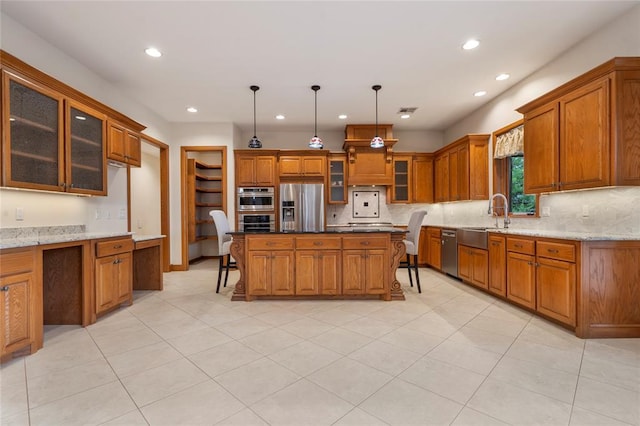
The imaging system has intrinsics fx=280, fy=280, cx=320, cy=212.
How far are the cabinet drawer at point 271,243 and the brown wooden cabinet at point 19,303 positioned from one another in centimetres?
187

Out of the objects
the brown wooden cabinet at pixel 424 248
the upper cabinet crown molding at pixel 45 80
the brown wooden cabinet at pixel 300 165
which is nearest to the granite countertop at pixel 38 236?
the upper cabinet crown molding at pixel 45 80

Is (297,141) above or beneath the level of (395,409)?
above

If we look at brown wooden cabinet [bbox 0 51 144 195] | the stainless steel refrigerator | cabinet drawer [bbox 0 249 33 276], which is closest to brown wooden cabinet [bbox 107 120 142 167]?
brown wooden cabinet [bbox 0 51 144 195]

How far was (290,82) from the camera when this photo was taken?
3805mm

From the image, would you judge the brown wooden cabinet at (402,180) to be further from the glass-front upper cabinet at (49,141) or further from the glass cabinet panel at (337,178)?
the glass-front upper cabinet at (49,141)

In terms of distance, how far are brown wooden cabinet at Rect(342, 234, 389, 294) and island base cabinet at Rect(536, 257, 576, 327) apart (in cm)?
155

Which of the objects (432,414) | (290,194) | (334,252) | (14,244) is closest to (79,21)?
(14,244)

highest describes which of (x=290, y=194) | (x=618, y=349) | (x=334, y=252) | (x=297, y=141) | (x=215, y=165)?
(x=297, y=141)

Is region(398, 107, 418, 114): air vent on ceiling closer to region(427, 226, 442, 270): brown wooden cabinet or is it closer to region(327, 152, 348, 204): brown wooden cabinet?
region(327, 152, 348, 204): brown wooden cabinet

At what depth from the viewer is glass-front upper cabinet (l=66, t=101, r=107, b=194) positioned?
110 inches

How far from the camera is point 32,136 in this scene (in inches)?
95.3

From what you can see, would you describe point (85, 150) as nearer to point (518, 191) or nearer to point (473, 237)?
point (473, 237)

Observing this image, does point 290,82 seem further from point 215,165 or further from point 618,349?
point 618,349

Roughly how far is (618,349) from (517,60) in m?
3.05
